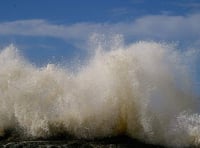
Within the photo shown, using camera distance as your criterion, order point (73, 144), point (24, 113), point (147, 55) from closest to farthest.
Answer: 1. point (73, 144)
2. point (24, 113)
3. point (147, 55)

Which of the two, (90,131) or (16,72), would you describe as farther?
(16,72)

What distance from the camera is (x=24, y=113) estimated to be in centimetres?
2203

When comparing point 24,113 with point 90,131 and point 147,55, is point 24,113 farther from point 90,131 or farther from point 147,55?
point 147,55

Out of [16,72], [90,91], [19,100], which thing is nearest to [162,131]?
[90,91]

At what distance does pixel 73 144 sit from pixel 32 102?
434 centimetres

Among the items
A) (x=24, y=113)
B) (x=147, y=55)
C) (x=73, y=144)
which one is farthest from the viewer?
(x=147, y=55)

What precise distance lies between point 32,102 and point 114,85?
3.92 metres

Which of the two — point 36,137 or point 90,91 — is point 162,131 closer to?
point 90,91

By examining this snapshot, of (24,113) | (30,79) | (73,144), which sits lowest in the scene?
(73,144)

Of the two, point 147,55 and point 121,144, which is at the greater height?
point 147,55

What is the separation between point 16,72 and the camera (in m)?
24.6

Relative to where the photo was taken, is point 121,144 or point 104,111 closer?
point 121,144

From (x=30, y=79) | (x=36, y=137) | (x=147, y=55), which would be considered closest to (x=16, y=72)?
(x=30, y=79)

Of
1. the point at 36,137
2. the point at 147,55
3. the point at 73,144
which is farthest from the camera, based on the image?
the point at 147,55
